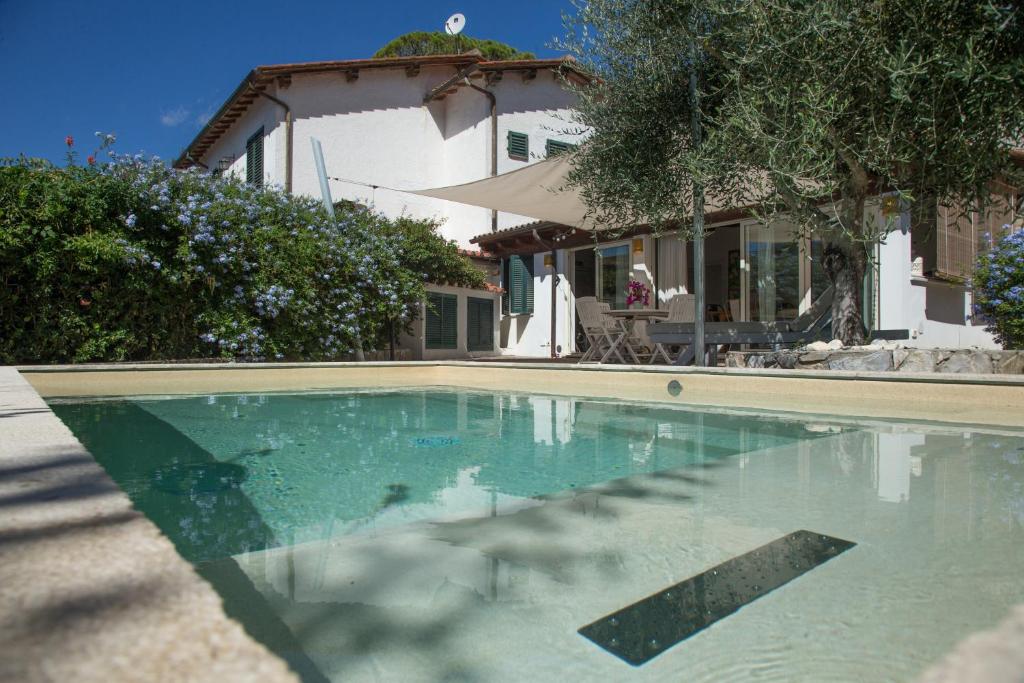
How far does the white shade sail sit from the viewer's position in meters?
7.94

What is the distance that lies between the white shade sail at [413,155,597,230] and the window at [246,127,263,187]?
8.44 metres

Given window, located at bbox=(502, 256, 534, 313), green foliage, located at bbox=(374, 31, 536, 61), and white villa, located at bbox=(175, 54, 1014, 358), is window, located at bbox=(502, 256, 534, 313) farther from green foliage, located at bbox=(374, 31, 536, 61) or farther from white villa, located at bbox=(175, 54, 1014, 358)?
green foliage, located at bbox=(374, 31, 536, 61)

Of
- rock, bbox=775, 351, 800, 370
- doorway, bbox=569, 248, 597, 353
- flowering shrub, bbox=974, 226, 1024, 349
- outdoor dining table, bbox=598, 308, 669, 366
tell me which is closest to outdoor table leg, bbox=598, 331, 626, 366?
outdoor dining table, bbox=598, 308, 669, 366

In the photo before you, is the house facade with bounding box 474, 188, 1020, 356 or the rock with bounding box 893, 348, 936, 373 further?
the house facade with bounding box 474, 188, 1020, 356

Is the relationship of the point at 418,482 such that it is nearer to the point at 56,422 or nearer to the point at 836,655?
the point at 56,422

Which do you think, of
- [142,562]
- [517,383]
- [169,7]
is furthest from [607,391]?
[169,7]

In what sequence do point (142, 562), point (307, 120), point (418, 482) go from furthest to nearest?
1. point (307, 120)
2. point (418, 482)
3. point (142, 562)

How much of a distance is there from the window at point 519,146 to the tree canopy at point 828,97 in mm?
8028

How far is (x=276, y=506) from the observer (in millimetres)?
2326

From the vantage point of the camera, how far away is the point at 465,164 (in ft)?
50.7

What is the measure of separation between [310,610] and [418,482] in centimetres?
131

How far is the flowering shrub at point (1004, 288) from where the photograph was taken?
7160 millimetres

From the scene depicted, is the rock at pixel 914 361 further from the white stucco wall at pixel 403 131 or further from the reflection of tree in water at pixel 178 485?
the white stucco wall at pixel 403 131

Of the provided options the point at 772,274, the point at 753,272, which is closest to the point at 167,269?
the point at 753,272
